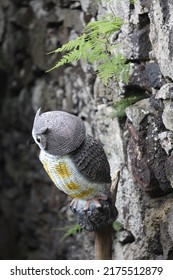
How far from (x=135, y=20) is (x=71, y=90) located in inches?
55.4

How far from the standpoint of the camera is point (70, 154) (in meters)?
3.01

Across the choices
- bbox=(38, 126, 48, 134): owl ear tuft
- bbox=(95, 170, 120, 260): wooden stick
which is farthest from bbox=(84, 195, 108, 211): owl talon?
bbox=(38, 126, 48, 134): owl ear tuft

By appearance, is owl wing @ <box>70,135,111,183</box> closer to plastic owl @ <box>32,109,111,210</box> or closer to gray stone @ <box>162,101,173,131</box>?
plastic owl @ <box>32,109,111,210</box>

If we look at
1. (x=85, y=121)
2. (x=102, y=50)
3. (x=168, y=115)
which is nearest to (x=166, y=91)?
(x=168, y=115)

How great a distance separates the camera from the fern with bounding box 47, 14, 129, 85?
10.7 feet

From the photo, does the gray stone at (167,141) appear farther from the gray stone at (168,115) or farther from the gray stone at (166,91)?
the gray stone at (166,91)

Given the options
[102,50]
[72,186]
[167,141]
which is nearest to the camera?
[72,186]

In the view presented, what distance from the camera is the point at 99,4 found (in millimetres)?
3887

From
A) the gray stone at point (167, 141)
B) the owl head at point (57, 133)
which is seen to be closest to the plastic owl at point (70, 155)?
the owl head at point (57, 133)

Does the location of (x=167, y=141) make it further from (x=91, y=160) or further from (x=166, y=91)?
(x=91, y=160)

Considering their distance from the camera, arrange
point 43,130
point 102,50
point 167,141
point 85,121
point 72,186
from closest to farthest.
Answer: point 43,130
point 72,186
point 167,141
point 102,50
point 85,121

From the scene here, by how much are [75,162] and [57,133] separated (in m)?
0.17
